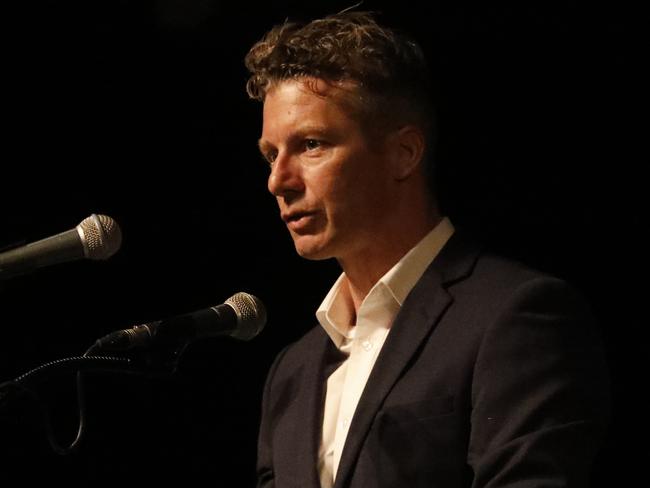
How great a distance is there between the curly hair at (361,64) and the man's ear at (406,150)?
35 millimetres

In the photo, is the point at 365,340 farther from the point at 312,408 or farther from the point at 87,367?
the point at 87,367

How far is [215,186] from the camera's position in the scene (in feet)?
11.8

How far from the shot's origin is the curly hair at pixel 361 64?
2.51 meters

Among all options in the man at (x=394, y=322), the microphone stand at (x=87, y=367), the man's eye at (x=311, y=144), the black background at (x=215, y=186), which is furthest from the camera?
the black background at (x=215, y=186)

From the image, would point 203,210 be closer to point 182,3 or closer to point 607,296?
point 182,3

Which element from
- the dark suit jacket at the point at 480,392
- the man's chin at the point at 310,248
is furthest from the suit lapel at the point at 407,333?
the man's chin at the point at 310,248

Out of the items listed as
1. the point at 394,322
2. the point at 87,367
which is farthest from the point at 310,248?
the point at 87,367

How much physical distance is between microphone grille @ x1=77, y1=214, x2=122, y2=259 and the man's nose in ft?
1.89

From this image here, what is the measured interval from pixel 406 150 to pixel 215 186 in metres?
1.19

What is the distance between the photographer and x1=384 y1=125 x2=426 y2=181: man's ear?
2.54m

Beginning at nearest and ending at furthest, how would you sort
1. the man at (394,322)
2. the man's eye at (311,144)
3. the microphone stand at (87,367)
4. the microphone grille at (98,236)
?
1. the microphone stand at (87,367)
2. the microphone grille at (98,236)
3. the man at (394,322)
4. the man's eye at (311,144)

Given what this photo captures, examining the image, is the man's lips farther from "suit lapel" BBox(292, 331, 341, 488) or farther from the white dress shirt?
"suit lapel" BBox(292, 331, 341, 488)

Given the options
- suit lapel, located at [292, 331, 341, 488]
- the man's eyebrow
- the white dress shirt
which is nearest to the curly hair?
the man's eyebrow

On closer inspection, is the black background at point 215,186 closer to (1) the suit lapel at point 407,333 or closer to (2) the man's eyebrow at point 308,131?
(1) the suit lapel at point 407,333
